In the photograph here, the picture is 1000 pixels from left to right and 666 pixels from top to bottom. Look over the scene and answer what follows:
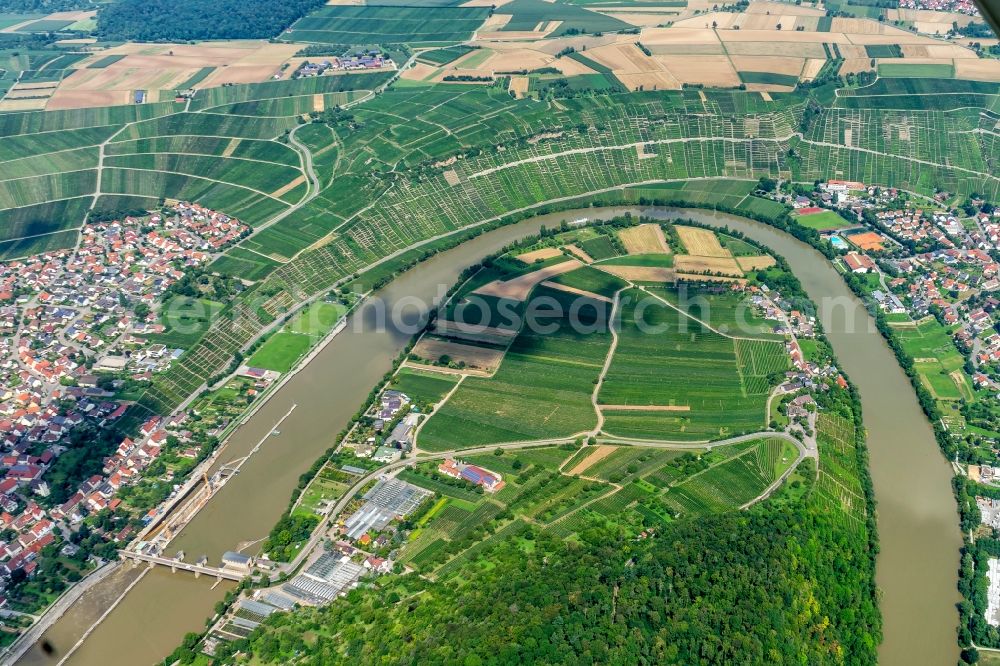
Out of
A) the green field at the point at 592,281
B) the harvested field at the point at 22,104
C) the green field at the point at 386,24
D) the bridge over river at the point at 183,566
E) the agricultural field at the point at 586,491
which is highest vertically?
the green field at the point at 386,24

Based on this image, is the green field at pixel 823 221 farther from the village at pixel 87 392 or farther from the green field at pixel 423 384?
the village at pixel 87 392

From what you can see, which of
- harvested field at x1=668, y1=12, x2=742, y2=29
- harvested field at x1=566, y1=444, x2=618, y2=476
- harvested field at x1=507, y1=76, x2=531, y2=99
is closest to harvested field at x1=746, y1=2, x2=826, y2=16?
harvested field at x1=668, y1=12, x2=742, y2=29

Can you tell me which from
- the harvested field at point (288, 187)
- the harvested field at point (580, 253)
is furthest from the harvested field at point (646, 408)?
the harvested field at point (288, 187)

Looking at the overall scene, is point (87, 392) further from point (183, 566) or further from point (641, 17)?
point (641, 17)

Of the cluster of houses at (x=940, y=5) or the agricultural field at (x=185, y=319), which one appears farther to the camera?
the cluster of houses at (x=940, y=5)

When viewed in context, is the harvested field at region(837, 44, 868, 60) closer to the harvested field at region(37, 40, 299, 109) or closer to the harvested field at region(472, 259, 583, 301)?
the harvested field at region(472, 259, 583, 301)

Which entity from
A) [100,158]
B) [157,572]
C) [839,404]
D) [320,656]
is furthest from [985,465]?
[100,158]
